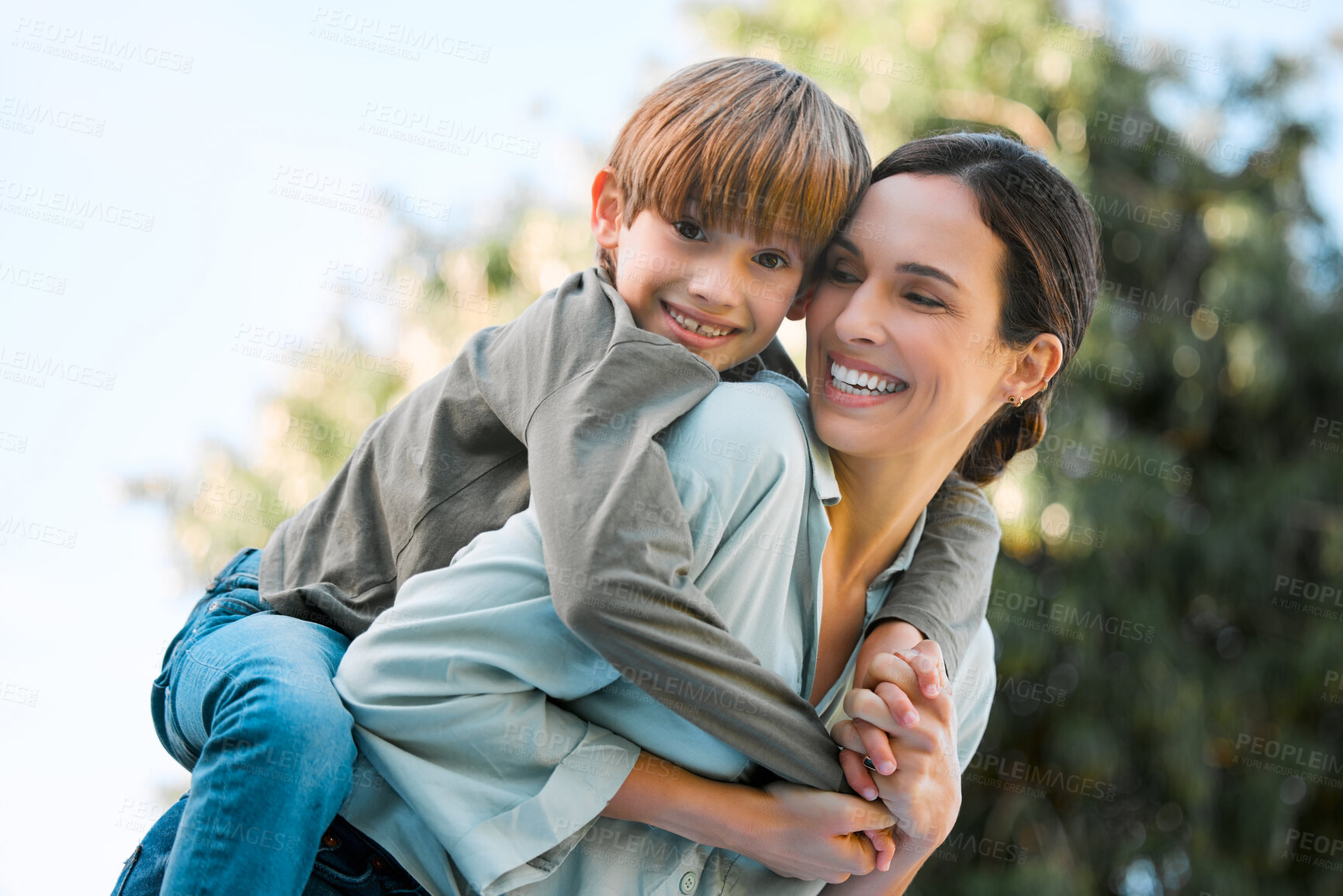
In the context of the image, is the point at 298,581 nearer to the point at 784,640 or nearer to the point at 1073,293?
the point at 784,640

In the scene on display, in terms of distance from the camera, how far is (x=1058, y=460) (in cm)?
466

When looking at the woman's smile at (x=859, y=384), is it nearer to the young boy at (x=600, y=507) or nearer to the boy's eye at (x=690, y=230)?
the young boy at (x=600, y=507)

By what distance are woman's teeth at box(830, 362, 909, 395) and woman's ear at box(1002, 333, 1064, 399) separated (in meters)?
0.21

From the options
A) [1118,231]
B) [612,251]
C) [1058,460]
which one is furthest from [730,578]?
[1118,231]

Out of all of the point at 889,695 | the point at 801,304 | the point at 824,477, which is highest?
the point at 801,304

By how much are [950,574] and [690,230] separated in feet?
1.98

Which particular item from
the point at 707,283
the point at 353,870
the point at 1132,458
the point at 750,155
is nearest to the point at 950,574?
the point at 707,283

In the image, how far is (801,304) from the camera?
1.57 meters

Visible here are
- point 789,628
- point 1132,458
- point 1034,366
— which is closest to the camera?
point 789,628

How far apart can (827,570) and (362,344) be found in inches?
156

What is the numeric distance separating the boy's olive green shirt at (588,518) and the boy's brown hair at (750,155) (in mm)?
162

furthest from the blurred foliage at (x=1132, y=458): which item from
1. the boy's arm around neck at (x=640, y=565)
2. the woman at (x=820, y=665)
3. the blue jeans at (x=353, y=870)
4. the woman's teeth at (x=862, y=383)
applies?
the blue jeans at (x=353, y=870)

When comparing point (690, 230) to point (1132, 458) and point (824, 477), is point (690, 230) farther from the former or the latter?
point (1132, 458)

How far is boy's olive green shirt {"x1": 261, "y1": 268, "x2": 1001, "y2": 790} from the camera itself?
1106 mm
